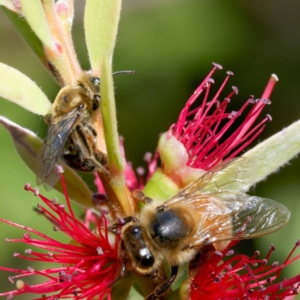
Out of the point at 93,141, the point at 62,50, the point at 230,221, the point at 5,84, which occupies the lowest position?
the point at 230,221

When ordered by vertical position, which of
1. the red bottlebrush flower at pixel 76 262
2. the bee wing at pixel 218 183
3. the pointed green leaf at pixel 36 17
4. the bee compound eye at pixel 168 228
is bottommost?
the red bottlebrush flower at pixel 76 262

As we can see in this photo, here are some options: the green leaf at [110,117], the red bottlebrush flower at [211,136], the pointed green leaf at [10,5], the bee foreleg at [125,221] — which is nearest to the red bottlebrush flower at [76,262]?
the bee foreleg at [125,221]

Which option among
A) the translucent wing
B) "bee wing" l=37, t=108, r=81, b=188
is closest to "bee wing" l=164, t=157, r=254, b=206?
the translucent wing

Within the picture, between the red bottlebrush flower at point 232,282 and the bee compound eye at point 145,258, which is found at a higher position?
the bee compound eye at point 145,258

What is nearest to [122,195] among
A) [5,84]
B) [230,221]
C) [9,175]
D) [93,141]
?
[93,141]

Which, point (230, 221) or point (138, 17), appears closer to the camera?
point (230, 221)

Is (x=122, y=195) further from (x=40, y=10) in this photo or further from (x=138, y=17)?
(x=138, y=17)

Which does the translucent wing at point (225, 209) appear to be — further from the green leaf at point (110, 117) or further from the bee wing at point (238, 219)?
the green leaf at point (110, 117)
